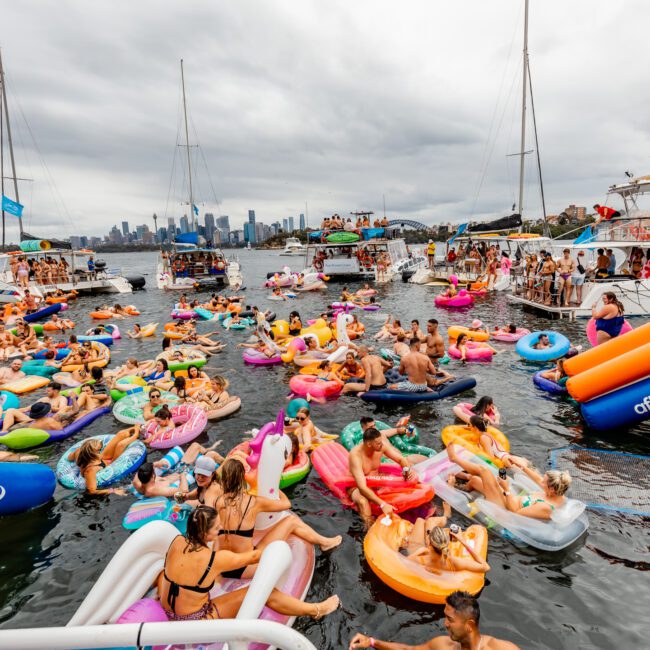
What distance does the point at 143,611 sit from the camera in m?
3.66

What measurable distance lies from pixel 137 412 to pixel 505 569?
7.25 metres

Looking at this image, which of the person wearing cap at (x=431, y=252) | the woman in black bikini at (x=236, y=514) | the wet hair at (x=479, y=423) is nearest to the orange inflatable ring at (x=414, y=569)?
the woman in black bikini at (x=236, y=514)

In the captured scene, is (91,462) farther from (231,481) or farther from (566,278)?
(566,278)

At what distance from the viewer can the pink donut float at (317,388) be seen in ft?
33.1


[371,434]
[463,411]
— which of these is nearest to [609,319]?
[463,411]

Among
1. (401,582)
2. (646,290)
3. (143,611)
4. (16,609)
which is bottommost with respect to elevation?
(16,609)

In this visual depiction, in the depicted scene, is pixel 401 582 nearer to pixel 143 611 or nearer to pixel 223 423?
pixel 143 611

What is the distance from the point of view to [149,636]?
2.37 metres

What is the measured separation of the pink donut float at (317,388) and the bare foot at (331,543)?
Result: 15.9 feet

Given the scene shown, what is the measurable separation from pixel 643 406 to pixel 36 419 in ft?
36.1

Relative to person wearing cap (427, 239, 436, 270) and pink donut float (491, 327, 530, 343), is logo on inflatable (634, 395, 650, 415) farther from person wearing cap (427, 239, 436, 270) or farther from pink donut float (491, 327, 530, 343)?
person wearing cap (427, 239, 436, 270)

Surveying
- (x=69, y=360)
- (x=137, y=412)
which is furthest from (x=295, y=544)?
(x=69, y=360)

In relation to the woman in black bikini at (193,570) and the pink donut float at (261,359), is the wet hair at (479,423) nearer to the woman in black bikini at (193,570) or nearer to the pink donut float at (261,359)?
the woman in black bikini at (193,570)

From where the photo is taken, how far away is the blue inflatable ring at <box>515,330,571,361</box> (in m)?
11.9
